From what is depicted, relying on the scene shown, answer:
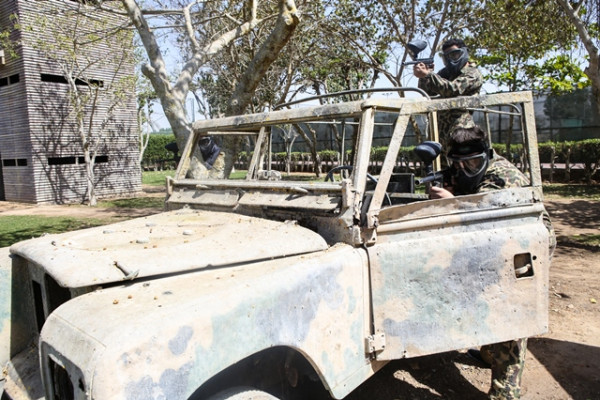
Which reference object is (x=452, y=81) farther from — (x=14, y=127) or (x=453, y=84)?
(x=14, y=127)

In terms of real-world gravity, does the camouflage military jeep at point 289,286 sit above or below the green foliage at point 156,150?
below

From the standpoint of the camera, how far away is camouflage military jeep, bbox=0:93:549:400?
1.98 metres

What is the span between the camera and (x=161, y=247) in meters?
2.60

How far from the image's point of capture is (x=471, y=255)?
9.41 feet

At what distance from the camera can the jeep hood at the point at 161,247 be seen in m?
2.31

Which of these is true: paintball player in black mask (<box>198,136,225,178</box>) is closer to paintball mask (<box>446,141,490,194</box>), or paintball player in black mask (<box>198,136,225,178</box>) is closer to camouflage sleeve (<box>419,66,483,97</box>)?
camouflage sleeve (<box>419,66,483,97</box>)

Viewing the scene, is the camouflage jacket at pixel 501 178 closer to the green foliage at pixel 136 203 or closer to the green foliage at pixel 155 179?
the green foliage at pixel 136 203

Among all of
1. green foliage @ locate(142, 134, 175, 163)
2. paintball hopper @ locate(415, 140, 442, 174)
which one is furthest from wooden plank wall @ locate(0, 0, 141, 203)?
green foliage @ locate(142, 134, 175, 163)

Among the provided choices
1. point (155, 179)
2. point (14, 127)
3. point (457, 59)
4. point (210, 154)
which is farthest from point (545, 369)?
point (155, 179)

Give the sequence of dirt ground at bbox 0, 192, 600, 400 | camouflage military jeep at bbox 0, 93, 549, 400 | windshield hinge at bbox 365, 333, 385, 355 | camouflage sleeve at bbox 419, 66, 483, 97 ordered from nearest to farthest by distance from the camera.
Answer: camouflage military jeep at bbox 0, 93, 549, 400
windshield hinge at bbox 365, 333, 385, 355
dirt ground at bbox 0, 192, 600, 400
camouflage sleeve at bbox 419, 66, 483, 97

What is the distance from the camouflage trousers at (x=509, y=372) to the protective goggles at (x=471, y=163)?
112 centimetres

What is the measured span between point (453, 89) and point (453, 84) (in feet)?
0.13

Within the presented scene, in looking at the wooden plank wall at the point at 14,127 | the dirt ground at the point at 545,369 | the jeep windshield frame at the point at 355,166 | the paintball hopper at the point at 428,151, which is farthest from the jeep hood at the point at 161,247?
the wooden plank wall at the point at 14,127

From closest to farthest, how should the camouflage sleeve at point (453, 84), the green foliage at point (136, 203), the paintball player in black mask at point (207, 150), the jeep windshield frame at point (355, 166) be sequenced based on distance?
the jeep windshield frame at point (355, 166) → the camouflage sleeve at point (453, 84) → the paintball player in black mask at point (207, 150) → the green foliage at point (136, 203)
